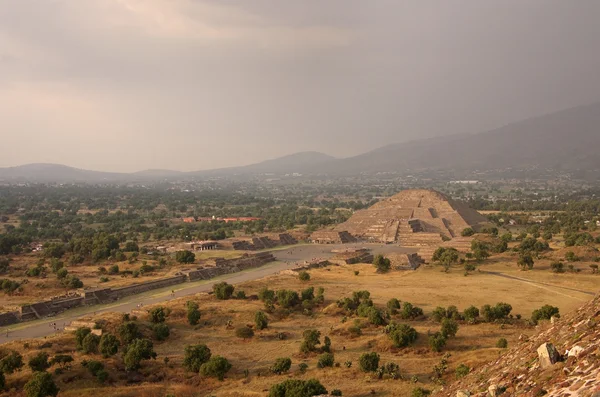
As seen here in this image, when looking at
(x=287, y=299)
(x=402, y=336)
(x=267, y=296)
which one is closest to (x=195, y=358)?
(x=402, y=336)

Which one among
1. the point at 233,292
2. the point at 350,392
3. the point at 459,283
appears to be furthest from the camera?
the point at 459,283

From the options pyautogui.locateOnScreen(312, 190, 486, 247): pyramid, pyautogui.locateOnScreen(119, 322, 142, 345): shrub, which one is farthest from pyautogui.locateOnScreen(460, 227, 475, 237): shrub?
pyautogui.locateOnScreen(119, 322, 142, 345): shrub

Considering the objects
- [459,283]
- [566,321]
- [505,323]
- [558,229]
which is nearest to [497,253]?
[459,283]

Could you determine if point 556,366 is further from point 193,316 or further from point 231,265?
point 231,265

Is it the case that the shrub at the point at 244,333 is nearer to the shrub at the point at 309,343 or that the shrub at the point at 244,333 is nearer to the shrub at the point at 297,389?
the shrub at the point at 309,343

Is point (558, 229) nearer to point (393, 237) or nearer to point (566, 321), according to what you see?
point (393, 237)

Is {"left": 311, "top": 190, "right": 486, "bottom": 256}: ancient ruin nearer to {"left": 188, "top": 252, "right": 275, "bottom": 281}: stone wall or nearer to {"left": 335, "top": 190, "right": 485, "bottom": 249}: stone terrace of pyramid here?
{"left": 335, "top": 190, "right": 485, "bottom": 249}: stone terrace of pyramid

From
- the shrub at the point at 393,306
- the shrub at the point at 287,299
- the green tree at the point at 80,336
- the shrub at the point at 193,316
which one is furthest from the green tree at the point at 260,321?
the green tree at the point at 80,336
